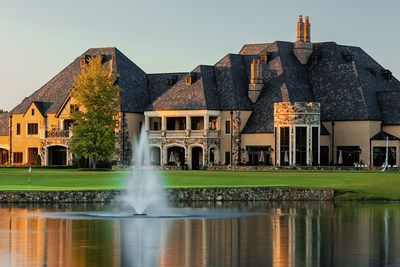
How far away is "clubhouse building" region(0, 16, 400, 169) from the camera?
99000 millimetres

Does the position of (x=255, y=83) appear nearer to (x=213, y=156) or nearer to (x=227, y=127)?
(x=227, y=127)

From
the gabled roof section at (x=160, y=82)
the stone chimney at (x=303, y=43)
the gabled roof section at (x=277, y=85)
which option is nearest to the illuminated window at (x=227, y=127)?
the gabled roof section at (x=277, y=85)

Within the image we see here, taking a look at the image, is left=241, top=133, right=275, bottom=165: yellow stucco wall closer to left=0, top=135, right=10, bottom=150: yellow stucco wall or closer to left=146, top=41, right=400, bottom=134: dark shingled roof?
left=146, top=41, right=400, bottom=134: dark shingled roof

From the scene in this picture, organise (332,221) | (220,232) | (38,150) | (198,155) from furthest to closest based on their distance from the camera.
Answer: (38,150), (198,155), (332,221), (220,232)

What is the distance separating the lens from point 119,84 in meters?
110

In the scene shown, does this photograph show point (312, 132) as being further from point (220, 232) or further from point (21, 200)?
point (220, 232)

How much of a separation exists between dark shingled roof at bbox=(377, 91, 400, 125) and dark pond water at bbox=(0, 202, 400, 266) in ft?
172

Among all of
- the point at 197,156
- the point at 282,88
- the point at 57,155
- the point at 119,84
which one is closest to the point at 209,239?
the point at 282,88

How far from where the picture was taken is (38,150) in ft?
385

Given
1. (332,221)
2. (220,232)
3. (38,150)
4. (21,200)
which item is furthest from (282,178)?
(38,150)

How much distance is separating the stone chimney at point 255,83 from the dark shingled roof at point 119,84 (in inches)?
588

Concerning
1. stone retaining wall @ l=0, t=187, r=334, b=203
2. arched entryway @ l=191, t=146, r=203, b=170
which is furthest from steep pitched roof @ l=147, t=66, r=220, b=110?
stone retaining wall @ l=0, t=187, r=334, b=203

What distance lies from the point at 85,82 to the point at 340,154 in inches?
1184

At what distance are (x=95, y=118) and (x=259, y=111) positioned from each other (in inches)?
822
